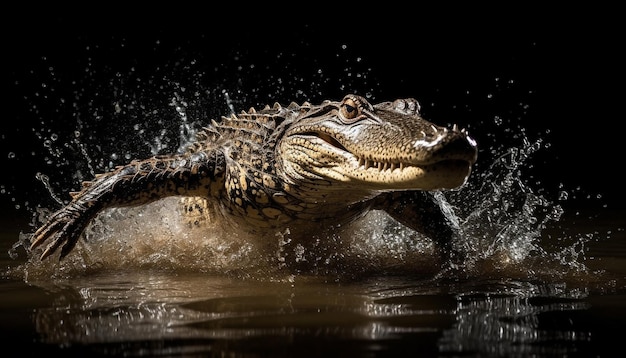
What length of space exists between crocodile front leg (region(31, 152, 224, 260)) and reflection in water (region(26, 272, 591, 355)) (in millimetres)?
482

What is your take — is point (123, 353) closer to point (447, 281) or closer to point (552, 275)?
point (447, 281)

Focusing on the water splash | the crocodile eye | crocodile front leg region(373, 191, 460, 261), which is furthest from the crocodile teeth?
crocodile front leg region(373, 191, 460, 261)

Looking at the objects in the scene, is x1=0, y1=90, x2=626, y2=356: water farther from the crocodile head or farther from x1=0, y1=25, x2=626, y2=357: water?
the crocodile head

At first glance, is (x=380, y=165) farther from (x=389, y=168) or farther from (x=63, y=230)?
(x=63, y=230)

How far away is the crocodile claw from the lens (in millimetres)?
4031

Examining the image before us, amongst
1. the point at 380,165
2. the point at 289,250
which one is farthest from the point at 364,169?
the point at 289,250

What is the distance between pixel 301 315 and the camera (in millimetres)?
2871

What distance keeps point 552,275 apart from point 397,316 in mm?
1379

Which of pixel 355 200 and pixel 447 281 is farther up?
pixel 355 200

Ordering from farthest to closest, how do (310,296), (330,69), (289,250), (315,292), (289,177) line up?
(330,69) < (289,250) < (289,177) < (315,292) < (310,296)

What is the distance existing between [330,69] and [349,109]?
24.2 ft

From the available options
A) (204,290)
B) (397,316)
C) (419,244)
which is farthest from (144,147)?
(397,316)

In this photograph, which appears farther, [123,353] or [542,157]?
[542,157]

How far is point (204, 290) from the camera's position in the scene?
3.40m
